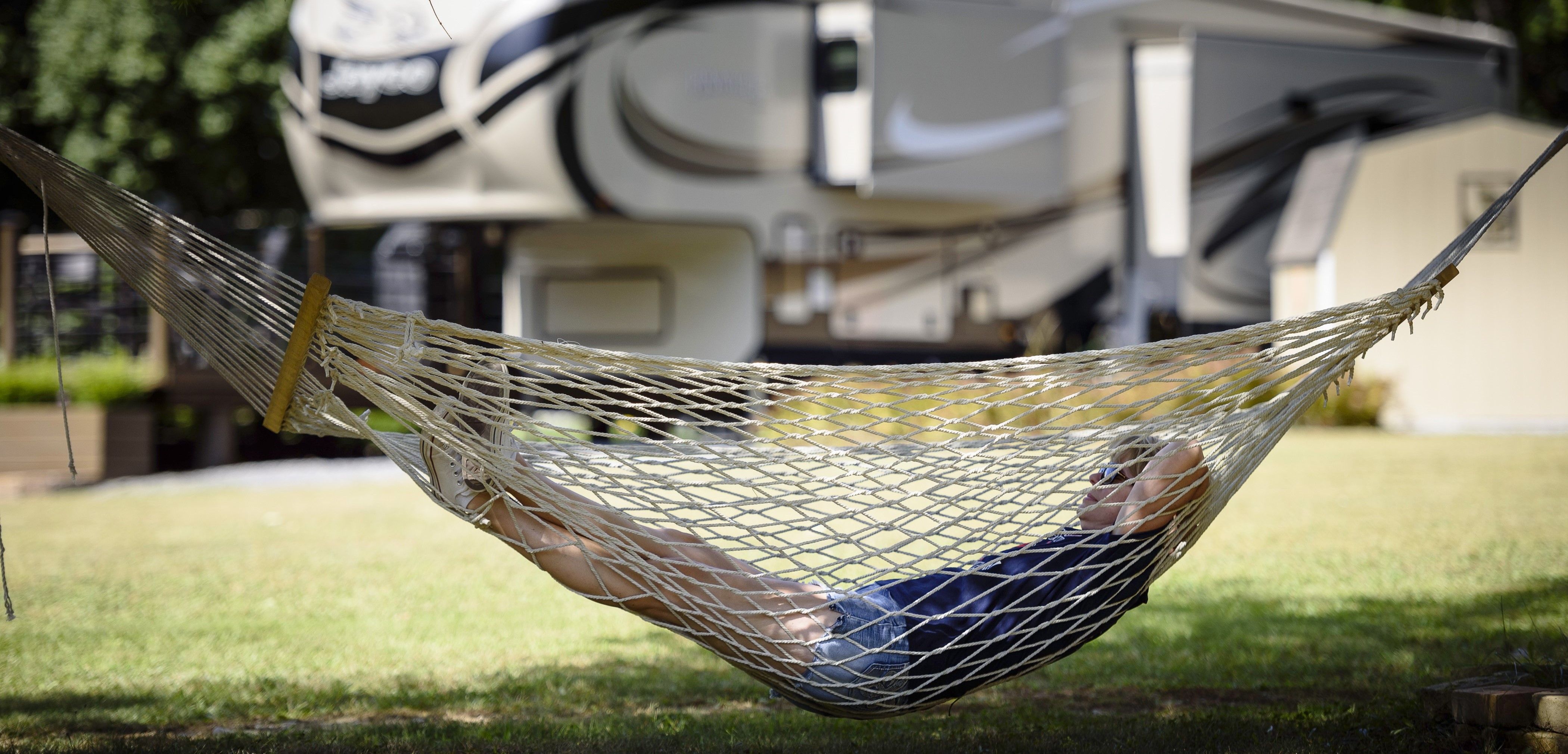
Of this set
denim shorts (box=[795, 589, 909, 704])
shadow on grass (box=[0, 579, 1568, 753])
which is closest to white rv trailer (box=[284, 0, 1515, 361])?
shadow on grass (box=[0, 579, 1568, 753])

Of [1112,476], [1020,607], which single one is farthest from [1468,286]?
[1020,607]

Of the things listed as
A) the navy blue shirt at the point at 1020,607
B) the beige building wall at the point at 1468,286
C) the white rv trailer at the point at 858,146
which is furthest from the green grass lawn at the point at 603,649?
the beige building wall at the point at 1468,286

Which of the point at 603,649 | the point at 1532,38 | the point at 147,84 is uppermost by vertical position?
the point at 1532,38

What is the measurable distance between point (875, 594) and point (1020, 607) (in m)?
0.23

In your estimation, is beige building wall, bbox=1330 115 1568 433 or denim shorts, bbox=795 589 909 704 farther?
beige building wall, bbox=1330 115 1568 433

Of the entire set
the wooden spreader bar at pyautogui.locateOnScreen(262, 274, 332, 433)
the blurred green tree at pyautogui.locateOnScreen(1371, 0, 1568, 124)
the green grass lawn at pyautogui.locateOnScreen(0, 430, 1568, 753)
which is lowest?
the green grass lawn at pyautogui.locateOnScreen(0, 430, 1568, 753)

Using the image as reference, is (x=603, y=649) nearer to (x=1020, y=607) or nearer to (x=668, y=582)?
(x=668, y=582)

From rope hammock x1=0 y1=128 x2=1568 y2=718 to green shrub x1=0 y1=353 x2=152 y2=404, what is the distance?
559 cm

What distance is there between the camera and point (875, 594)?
1.90 meters

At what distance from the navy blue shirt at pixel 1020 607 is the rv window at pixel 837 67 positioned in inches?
254

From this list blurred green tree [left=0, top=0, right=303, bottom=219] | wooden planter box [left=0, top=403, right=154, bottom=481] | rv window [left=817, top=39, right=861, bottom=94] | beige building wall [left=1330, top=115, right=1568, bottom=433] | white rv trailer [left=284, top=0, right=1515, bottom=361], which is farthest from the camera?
blurred green tree [left=0, top=0, right=303, bottom=219]

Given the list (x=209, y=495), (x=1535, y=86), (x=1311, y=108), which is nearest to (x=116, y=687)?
(x=209, y=495)

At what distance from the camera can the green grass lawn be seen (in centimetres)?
212

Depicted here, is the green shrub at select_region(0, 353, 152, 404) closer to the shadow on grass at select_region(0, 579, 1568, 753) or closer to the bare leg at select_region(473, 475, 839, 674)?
the shadow on grass at select_region(0, 579, 1568, 753)
